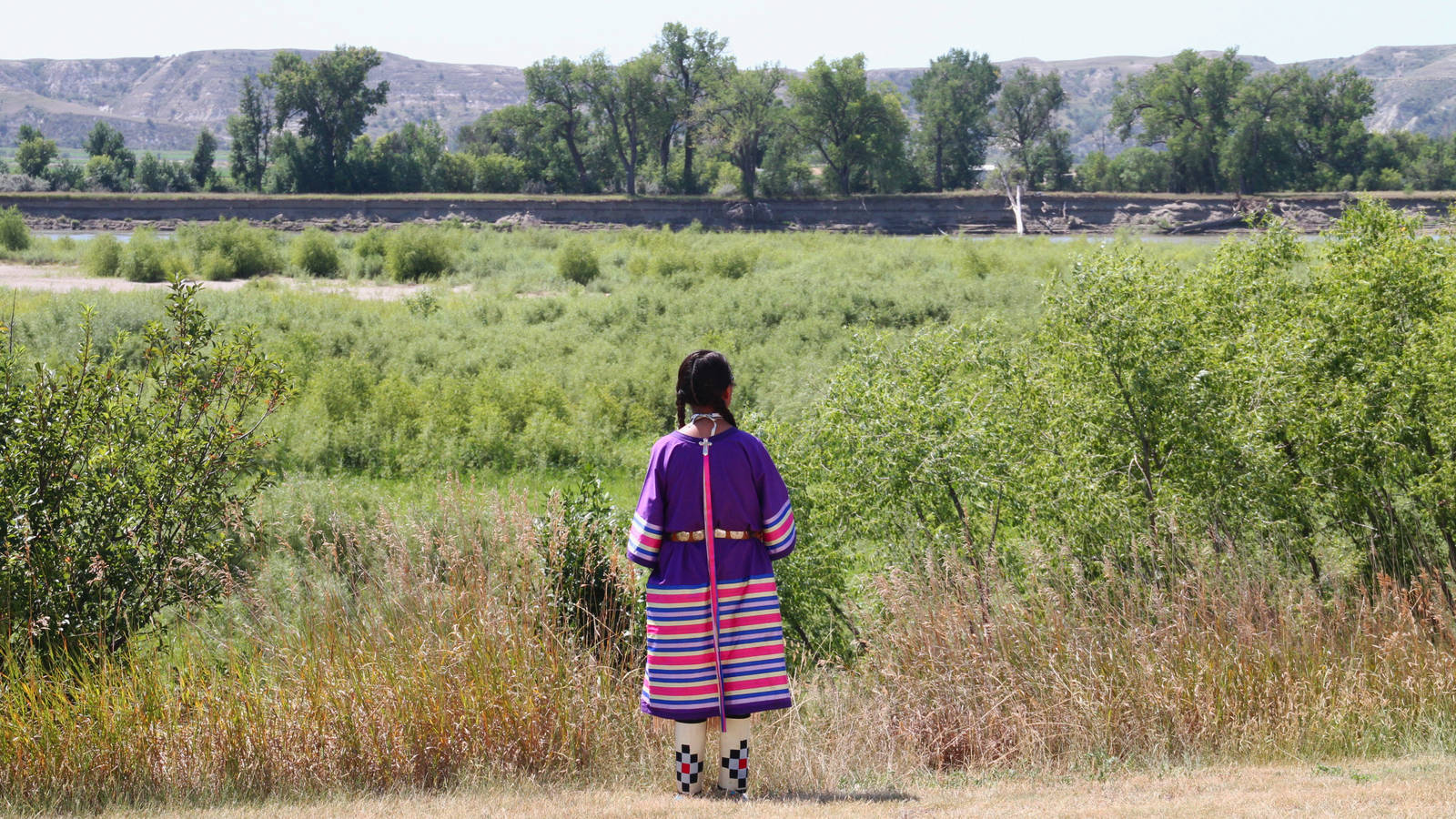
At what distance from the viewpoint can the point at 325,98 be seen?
8662 cm

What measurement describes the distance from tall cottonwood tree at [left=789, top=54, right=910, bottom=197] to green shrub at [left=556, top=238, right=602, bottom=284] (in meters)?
45.7

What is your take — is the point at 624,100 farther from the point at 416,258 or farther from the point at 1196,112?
the point at 416,258

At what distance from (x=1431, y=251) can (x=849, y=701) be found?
19.6 ft

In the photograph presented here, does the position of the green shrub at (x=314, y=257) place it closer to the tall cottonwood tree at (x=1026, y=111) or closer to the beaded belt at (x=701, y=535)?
the beaded belt at (x=701, y=535)

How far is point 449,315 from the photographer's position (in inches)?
1103

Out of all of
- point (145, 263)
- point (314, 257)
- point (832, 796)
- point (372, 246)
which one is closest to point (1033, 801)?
point (832, 796)

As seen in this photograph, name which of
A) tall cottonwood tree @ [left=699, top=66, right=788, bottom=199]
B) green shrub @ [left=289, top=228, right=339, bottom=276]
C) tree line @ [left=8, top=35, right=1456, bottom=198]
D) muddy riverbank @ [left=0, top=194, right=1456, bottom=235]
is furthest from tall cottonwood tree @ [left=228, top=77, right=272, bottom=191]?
green shrub @ [left=289, top=228, right=339, bottom=276]

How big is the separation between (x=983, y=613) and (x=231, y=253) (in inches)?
1496

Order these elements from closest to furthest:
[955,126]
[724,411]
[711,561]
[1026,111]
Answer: [711,561] → [724,411] → [955,126] → [1026,111]

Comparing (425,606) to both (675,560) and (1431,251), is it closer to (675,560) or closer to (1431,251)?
(675,560)

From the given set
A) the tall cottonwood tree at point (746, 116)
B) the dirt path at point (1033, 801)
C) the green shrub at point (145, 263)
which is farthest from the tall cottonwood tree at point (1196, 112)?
the dirt path at point (1033, 801)

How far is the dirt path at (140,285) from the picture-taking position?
34625mm

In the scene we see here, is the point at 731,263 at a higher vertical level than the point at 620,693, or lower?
higher

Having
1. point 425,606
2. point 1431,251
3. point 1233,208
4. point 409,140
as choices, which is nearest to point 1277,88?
point 1233,208
